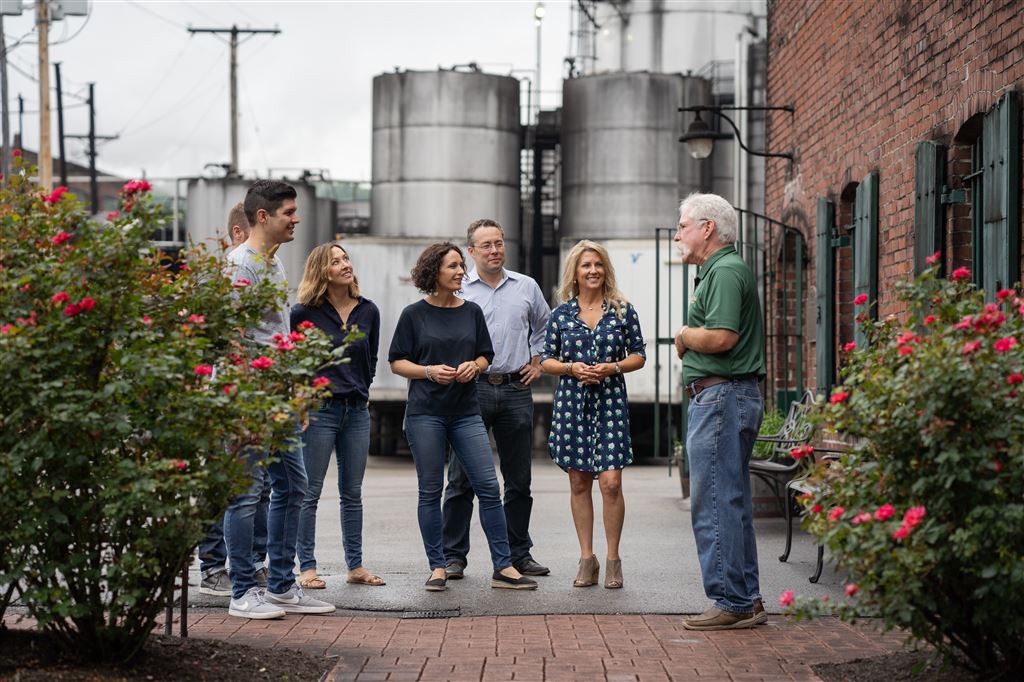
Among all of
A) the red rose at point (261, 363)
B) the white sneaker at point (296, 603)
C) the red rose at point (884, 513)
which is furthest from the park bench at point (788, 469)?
the red rose at point (261, 363)

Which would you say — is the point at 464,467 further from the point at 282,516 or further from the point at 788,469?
the point at 788,469

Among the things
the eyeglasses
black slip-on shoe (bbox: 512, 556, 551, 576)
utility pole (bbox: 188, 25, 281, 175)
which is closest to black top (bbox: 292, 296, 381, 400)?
the eyeglasses

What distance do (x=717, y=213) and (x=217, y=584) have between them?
321cm

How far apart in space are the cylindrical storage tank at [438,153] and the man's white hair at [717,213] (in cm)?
2285

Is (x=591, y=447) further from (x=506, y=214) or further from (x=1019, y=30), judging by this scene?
(x=506, y=214)

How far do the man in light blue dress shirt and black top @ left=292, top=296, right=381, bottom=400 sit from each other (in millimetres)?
696

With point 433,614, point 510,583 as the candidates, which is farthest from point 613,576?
point 433,614

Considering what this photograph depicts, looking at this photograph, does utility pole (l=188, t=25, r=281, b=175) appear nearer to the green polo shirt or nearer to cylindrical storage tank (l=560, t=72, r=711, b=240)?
cylindrical storage tank (l=560, t=72, r=711, b=240)

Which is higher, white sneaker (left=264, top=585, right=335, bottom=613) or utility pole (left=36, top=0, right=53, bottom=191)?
utility pole (left=36, top=0, right=53, bottom=191)

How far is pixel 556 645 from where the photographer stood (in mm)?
6102

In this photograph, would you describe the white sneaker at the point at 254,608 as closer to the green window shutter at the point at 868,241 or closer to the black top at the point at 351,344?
the black top at the point at 351,344

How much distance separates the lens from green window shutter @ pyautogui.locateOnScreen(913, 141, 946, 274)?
8.53 metres

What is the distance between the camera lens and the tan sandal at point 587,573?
25.3 ft

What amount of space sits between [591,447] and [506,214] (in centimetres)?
2296
